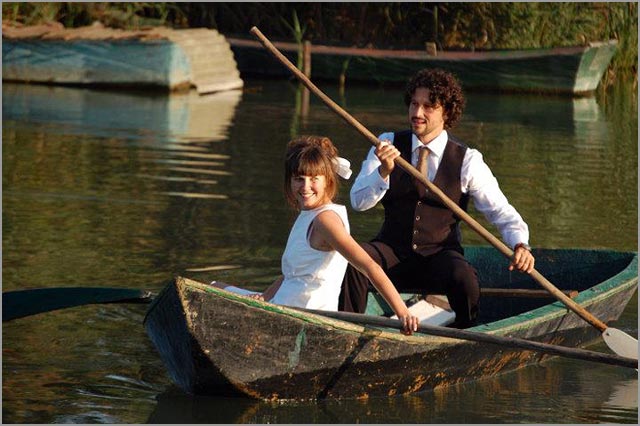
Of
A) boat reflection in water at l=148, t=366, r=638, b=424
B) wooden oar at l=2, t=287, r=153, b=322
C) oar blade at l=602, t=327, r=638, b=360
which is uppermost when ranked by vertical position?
wooden oar at l=2, t=287, r=153, b=322

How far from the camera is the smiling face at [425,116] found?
241 inches

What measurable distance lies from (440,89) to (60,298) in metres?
1.68

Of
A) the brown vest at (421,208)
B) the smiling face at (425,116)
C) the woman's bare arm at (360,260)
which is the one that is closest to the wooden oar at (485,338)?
the woman's bare arm at (360,260)

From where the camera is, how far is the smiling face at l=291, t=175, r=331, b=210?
5500 millimetres

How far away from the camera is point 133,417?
17.6 feet

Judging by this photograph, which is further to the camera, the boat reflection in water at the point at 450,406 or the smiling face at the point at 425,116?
the smiling face at the point at 425,116

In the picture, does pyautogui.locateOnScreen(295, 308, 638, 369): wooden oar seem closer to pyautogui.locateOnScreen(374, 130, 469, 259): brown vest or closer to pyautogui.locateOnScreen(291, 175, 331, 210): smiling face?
pyautogui.locateOnScreen(291, 175, 331, 210): smiling face

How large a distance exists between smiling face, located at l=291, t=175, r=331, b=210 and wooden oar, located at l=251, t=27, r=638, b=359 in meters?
0.30

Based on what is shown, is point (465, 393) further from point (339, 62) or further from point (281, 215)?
point (339, 62)

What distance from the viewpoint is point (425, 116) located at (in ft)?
20.2

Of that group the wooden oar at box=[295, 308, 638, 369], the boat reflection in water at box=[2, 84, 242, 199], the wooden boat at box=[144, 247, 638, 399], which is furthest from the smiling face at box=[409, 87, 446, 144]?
the boat reflection in water at box=[2, 84, 242, 199]

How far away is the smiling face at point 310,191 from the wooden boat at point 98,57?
11.2 m

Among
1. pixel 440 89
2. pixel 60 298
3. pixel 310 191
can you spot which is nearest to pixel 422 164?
pixel 440 89

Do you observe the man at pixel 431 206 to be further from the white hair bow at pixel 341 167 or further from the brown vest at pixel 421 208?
the white hair bow at pixel 341 167
